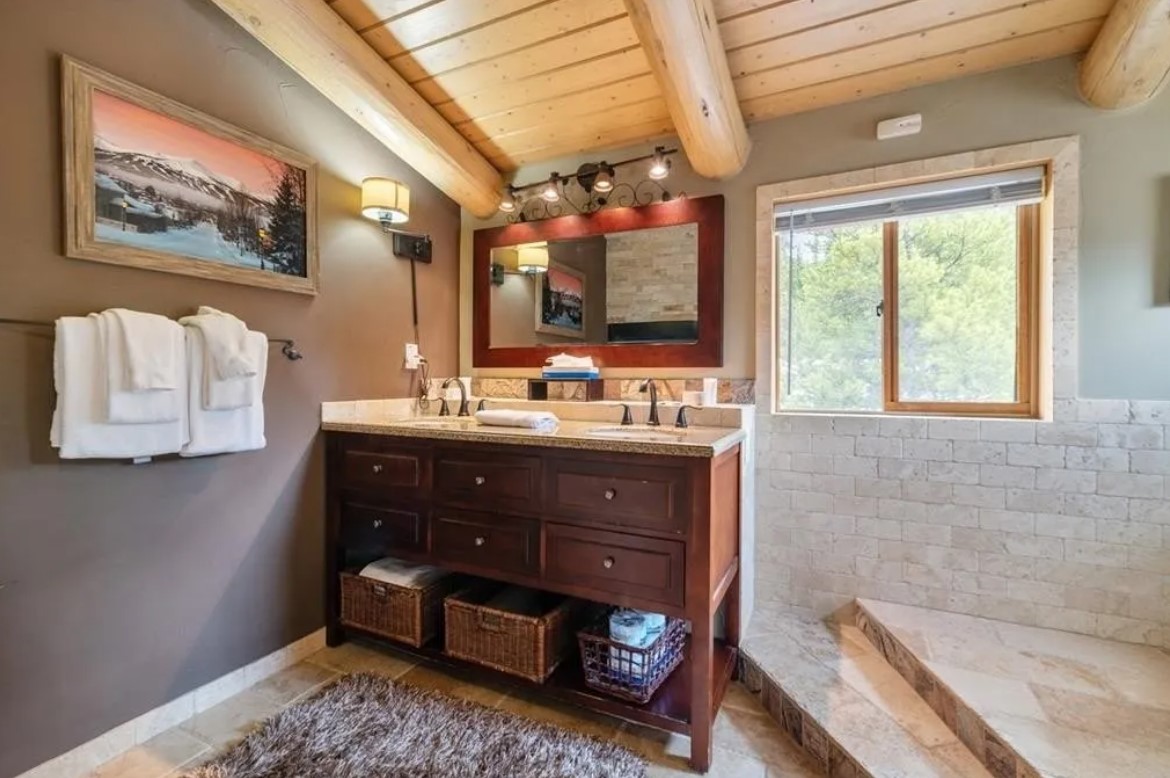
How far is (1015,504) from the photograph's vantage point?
6.43 ft

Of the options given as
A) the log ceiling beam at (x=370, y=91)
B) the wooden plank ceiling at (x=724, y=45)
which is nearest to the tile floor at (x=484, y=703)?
the log ceiling beam at (x=370, y=91)

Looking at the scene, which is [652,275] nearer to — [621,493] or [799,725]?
[621,493]

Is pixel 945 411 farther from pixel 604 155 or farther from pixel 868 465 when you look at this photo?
pixel 604 155

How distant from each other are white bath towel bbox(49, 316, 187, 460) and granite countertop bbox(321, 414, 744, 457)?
0.74 meters

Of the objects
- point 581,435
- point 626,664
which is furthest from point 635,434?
point 626,664

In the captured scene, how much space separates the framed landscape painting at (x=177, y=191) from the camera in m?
1.52

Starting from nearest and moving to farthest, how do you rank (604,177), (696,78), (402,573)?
(696,78) → (402,573) → (604,177)

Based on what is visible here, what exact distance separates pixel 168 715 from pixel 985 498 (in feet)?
10.0

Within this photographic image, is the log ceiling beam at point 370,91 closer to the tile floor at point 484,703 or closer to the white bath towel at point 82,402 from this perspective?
the white bath towel at point 82,402

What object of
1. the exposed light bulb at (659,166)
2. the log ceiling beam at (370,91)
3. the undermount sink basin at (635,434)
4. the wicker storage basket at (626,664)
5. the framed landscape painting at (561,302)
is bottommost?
the wicker storage basket at (626,664)

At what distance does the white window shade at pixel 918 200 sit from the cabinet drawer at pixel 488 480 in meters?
1.58

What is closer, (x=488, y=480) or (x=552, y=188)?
(x=488, y=480)

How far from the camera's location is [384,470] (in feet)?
6.83

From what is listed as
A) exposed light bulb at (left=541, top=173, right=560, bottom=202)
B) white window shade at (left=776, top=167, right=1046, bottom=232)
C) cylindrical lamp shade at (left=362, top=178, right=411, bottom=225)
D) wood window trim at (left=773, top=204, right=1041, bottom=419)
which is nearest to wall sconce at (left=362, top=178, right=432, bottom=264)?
cylindrical lamp shade at (left=362, top=178, right=411, bottom=225)
